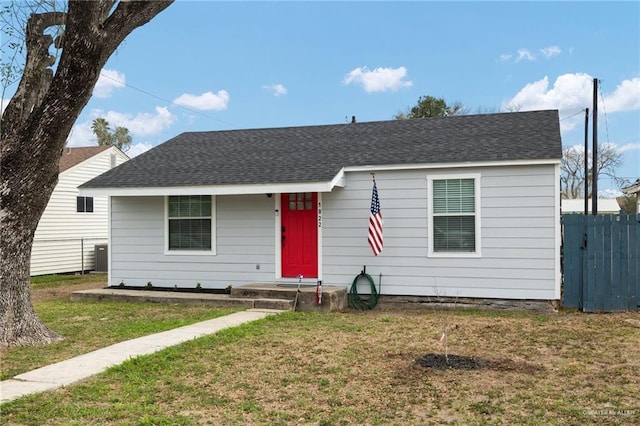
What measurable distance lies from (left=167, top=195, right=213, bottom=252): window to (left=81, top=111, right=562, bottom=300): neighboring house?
0.02 meters

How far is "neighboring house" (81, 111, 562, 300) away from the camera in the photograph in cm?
982

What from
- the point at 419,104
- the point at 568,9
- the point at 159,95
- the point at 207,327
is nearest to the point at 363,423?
the point at 207,327

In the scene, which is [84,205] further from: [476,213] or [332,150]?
[476,213]

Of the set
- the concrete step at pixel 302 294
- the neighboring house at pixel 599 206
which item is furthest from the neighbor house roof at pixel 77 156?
the neighboring house at pixel 599 206

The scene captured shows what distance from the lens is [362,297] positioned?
10703 millimetres

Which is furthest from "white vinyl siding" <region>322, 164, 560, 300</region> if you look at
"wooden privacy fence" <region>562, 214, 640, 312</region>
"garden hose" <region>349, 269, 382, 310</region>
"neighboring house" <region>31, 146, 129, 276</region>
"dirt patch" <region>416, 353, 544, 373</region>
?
"neighboring house" <region>31, 146, 129, 276</region>

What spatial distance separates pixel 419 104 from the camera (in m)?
30.3

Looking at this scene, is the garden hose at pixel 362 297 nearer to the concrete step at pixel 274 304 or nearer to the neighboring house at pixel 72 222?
the concrete step at pixel 274 304

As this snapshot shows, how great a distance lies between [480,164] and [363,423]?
6.53 m

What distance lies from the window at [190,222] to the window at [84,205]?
925cm

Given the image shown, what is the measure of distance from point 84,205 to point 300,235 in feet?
39.1

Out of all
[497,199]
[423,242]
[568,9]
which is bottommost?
[423,242]

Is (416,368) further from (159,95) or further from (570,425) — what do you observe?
(159,95)

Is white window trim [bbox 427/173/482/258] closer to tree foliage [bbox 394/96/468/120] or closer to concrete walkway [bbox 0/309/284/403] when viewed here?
concrete walkway [bbox 0/309/284/403]
